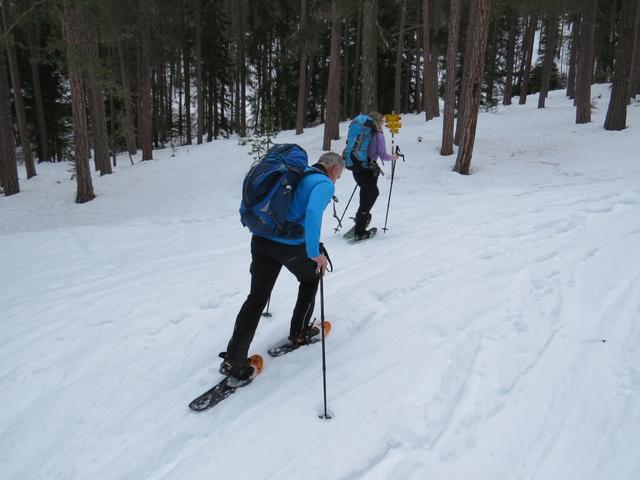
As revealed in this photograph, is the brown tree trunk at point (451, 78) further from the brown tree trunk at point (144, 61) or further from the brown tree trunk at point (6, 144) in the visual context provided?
the brown tree trunk at point (6, 144)

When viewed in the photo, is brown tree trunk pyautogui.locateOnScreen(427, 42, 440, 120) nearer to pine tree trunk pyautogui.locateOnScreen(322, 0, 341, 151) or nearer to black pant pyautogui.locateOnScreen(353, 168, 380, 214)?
pine tree trunk pyautogui.locateOnScreen(322, 0, 341, 151)

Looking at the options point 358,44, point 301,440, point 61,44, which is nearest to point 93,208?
point 61,44

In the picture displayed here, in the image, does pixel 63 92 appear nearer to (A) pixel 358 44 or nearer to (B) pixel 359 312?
(A) pixel 358 44

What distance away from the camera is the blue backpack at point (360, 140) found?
6.32 meters

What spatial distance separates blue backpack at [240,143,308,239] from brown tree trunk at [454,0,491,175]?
9.04 meters

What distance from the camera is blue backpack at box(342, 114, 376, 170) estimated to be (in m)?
6.32

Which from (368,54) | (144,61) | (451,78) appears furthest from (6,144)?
(451,78)

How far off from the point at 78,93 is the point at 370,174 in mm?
10583

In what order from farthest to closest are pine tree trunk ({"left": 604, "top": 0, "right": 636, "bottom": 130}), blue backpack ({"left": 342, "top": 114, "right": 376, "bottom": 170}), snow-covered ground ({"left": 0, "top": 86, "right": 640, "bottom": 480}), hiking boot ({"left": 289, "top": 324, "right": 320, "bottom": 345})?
pine tree trunk ({"left": 604, "top": 0, "right": 636, "bottom": 130}), blue backpack ({"left": 342, "top": 114, "right": 376, "bottom": 170}), hiking boot ({"left": 289, "top": 324, "right": 320, "bottom": 345}), snow-covered ground ({"left": 0, "top": 86, "right": 640, "bottom": 480})

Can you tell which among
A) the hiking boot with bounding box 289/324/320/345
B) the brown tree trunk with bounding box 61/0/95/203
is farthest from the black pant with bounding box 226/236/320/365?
the brown tree trunk with bounding box 61/0/95/203

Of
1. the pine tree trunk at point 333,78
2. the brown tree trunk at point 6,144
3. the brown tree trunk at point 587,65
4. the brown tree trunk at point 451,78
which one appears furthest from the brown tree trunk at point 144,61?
the brown tree trunk at point 587,65

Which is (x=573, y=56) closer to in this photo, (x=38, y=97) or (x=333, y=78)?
(x=333, y=78)

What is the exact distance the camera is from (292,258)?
3.44 meters

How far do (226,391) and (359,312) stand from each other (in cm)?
176
